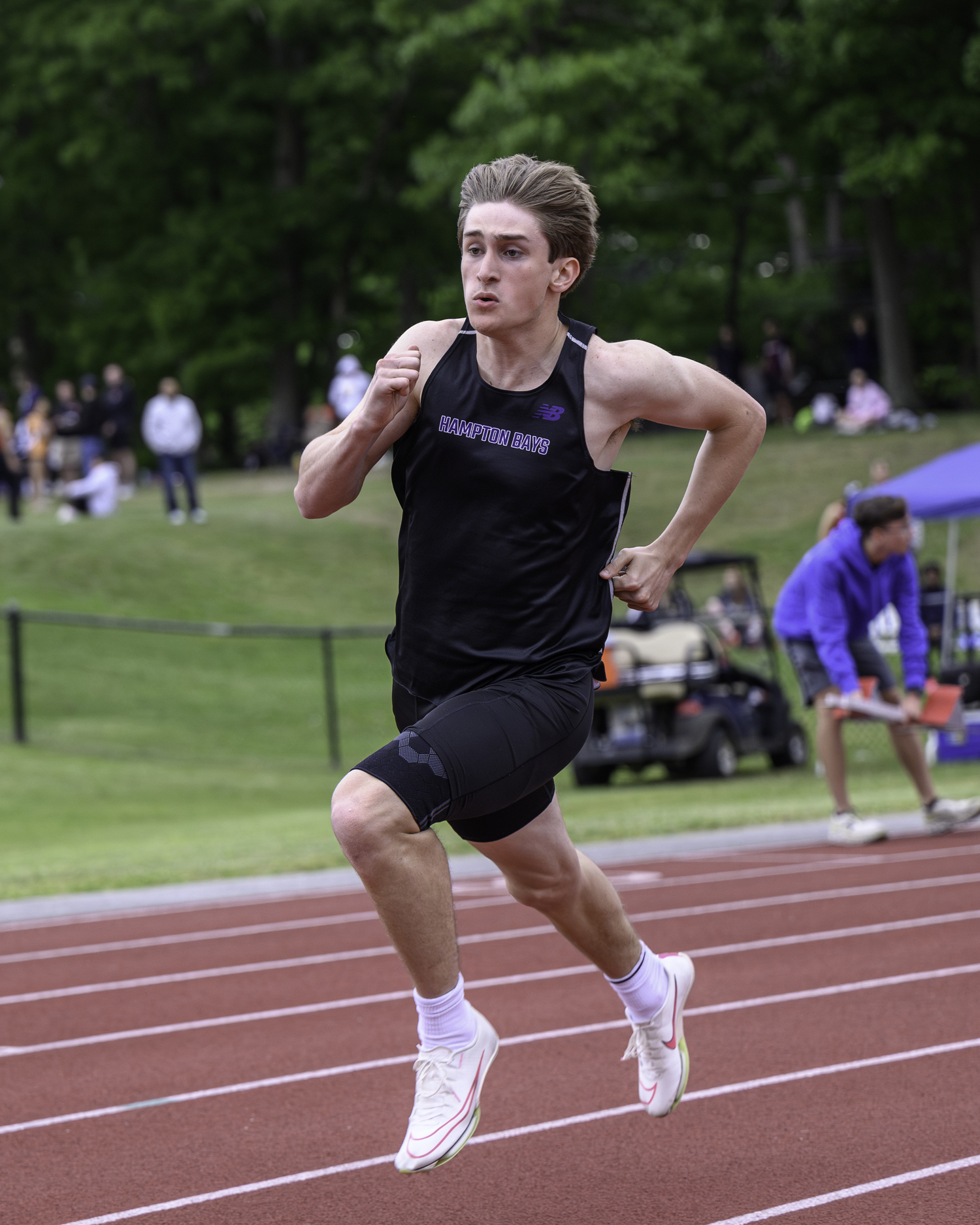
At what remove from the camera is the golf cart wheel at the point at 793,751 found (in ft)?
53.2

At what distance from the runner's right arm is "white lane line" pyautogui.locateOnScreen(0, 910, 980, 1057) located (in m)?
3.02

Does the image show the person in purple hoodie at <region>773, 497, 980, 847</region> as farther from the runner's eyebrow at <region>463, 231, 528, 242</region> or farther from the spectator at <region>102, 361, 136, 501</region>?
the spectator at <region>102, 361, 136, 501</region>

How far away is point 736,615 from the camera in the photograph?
17.3 meters

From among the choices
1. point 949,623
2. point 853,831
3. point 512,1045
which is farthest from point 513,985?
point 949,623

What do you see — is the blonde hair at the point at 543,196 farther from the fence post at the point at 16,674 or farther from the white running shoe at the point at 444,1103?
the fence post at the point at 16,674

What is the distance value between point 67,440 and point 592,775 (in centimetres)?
1456

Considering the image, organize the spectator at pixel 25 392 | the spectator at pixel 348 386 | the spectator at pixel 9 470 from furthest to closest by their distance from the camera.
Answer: the spectator at pixel 25 392 < the spectator at pixel 348 386 < the spectator at pixel 9 470

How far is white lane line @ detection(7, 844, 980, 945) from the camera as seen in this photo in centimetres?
843

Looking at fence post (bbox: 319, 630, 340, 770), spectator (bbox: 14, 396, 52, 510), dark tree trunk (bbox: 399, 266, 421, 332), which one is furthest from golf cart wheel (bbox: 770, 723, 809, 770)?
dark tree trunk (bbox: 399, 266, 421, 332)

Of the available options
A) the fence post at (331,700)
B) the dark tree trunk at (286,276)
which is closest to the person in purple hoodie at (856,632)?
the fence post at (331,700)

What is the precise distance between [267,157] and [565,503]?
39.3 metres

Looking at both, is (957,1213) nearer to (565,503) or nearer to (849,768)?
(565,503)

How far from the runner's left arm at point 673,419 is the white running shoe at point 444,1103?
3.67ft

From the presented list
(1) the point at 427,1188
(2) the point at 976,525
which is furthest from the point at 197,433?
(1) the point at 427,1188
